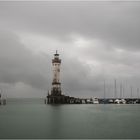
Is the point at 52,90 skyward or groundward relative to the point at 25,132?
skyward

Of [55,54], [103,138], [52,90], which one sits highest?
[55,54]

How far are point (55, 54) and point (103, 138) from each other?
78.4 m

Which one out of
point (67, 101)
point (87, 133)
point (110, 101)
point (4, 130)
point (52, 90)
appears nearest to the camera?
point (87, 133)

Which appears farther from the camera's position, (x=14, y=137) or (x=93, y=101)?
(x=93, y=101)

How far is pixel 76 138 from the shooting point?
32.9 m

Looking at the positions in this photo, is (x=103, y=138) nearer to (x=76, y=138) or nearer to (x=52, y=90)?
(x=76, y=138)

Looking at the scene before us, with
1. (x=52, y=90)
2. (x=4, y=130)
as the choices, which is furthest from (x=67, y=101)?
(x=4, y=130)

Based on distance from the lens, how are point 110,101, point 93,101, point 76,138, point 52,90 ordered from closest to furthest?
point 76,138 < point 52,90 < point 93,101 < point 110,101

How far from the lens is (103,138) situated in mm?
33281

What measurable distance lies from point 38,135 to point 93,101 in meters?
114

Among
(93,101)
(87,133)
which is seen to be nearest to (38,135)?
(87,133)

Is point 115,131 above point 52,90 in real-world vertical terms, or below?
below

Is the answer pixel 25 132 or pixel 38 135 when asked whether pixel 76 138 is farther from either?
pixel 25 132

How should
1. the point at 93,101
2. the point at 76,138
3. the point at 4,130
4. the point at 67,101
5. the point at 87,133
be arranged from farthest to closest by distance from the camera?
the point at 93,101, the point at 67,101, the point at 4,130, the point at 87,133, the point at 76,138
